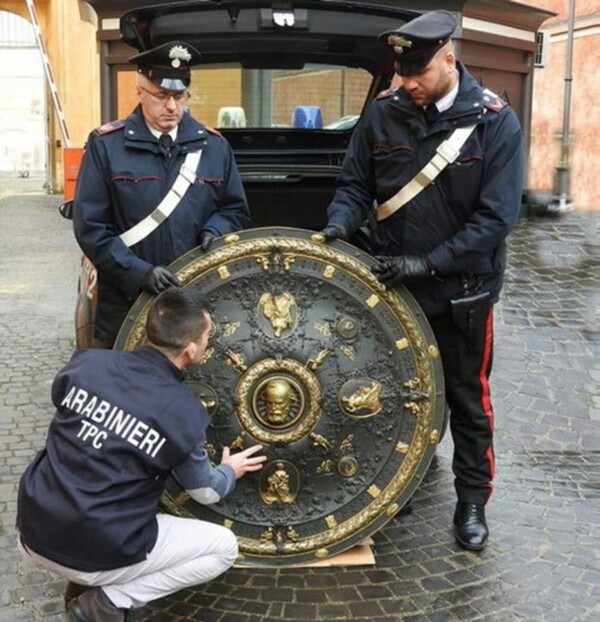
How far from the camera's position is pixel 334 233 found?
358cm

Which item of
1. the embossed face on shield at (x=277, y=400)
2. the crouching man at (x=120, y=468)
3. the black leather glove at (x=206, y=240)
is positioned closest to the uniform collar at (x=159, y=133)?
the black leather glove at (x=206, y=240)

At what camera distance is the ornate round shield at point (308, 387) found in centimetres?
346

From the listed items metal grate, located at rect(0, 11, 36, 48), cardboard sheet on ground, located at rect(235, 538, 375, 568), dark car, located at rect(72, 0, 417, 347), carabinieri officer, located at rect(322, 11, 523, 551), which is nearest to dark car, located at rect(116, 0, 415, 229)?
dark car, located at rect(72, 0, 417, 347)

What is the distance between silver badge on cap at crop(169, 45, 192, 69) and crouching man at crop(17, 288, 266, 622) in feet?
3.40

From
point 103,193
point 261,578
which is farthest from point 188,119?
point 261,578

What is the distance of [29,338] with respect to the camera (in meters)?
8.16

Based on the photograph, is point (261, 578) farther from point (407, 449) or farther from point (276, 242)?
point (276, 242)

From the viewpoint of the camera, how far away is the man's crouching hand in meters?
3.31

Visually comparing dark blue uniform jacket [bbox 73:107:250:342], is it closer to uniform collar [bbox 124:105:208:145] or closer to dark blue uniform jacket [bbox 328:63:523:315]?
uniform collar [bbox 124:105:208:145]

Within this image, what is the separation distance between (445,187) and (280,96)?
8.38 feet

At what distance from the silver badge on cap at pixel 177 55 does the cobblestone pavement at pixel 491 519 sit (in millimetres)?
2071

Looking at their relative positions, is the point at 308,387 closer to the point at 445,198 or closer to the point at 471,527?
the point at 445,198

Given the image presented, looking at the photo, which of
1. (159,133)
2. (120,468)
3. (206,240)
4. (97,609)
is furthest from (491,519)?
(159,133)

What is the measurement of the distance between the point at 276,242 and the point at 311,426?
0.71 m
